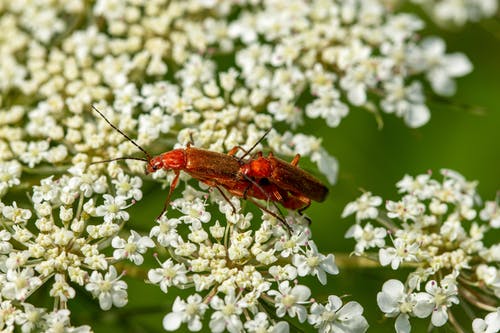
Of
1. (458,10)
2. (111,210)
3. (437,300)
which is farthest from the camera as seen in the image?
(458,10)

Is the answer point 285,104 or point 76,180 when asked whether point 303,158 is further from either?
point 76,180

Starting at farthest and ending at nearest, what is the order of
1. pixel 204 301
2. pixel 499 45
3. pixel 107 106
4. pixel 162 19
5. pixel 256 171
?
pixel 499 45 → pixel 162 19 → pixel 107 106 → pixel 256 171 → pixel 204 301

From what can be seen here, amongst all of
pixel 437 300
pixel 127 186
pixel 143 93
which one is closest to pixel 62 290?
pixel 127 186

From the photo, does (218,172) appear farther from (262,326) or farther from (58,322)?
(58,322)

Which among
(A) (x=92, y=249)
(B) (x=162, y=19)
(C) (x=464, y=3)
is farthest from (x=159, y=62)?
(C) (x=464, y=3)

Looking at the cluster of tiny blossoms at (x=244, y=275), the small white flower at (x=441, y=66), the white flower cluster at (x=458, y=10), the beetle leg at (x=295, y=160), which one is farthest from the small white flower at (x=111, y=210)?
the white flower cluster at (x=458, y=10)

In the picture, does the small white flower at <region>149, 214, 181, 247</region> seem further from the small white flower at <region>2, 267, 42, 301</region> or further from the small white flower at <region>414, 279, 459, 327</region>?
the small white flower at <region>414, 279, 459, 327</region>

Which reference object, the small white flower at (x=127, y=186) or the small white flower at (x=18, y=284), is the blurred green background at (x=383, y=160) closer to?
the small white flower at (x=127, y=186)
